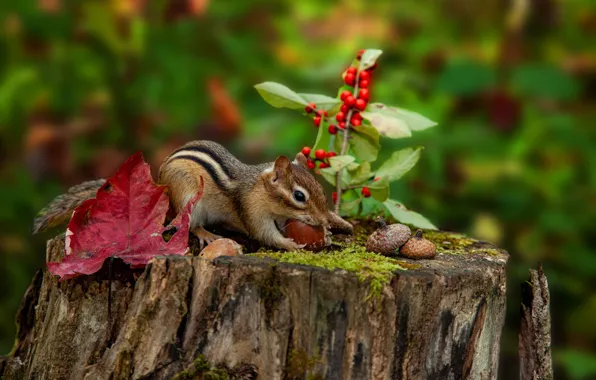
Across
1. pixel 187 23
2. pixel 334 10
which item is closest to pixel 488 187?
pixel 334 10

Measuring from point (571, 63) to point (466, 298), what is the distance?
10.6 feet

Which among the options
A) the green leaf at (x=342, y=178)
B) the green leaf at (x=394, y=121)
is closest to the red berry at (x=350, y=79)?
the green leaf at (x=394, y=121)

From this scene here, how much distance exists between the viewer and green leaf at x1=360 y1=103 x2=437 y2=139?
2842 millimetres

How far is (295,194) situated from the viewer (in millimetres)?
2863

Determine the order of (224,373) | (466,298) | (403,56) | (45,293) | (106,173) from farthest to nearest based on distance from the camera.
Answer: (403,56) < (106,173) < (45,293) < (466,298) < (224,373)

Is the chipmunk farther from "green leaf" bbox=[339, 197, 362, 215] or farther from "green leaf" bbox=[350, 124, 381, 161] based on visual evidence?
"green leaf" bbox=[350, 124, 381, 161]

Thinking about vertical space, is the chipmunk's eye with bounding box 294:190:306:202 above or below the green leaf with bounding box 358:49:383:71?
below

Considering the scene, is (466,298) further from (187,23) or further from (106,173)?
(187,23)

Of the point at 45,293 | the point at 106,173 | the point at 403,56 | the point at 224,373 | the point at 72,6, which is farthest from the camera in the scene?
the point at 403,56

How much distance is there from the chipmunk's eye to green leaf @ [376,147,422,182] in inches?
11.8

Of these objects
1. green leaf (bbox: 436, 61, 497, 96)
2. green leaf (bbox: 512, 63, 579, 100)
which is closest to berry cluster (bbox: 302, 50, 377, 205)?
green leaf (bbox: 436, 61, 497, 96)

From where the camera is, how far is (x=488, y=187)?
501cm

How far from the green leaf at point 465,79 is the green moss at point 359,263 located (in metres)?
2.54

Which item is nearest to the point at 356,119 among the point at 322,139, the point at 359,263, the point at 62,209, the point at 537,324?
the point at 322,139
